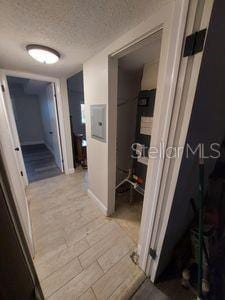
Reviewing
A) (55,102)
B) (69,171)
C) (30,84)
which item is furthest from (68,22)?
(30,84)

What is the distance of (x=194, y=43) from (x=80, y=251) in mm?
2011

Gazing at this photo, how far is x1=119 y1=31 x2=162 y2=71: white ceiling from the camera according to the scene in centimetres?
125

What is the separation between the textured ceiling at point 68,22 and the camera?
0.86 m

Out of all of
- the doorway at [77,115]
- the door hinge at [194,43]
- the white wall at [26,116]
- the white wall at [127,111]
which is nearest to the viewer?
the door hinge at [194,43]

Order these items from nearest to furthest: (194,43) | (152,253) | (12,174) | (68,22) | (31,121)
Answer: (194,43) → (68,22) → (152,253) → (12,174) → (31,121)

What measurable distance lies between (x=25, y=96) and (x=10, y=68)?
13.7 ft

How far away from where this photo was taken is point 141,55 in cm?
160

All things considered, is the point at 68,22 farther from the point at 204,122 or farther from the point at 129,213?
the point at 129,213

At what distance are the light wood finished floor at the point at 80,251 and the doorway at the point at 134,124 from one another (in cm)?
29

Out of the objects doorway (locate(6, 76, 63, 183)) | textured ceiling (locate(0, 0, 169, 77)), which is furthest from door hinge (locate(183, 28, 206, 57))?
doorway (locate(6, 76, 63, 183))

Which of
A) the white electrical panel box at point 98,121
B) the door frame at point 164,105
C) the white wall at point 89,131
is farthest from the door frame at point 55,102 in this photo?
the door frame at point 164,105

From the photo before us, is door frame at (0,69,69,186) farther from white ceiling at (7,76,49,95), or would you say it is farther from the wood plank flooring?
white ceiling at (7,76,49,95)

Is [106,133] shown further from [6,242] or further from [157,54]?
[6,242]

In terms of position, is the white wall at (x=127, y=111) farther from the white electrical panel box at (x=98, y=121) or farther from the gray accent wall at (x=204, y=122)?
the gray accent wall at (x=204, y=122)
